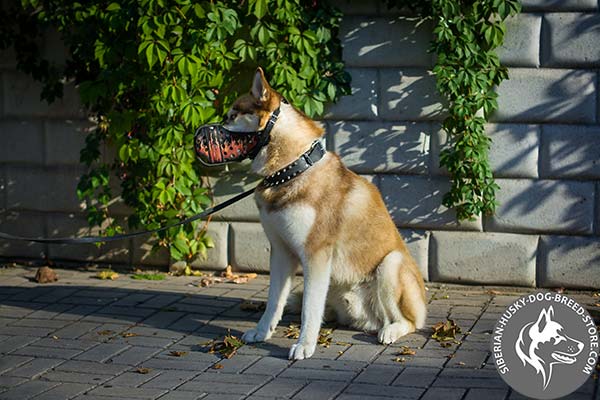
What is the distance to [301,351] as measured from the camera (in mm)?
5367

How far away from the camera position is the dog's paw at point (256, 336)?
5.70 meters

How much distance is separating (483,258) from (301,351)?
2102 millimetres

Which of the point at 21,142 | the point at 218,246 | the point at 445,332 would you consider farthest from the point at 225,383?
the point at 21,142

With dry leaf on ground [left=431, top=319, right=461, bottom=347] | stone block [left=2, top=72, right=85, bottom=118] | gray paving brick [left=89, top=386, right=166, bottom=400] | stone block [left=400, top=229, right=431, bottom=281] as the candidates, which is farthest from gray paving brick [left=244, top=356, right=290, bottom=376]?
stone block [left=2, top=72, right=85, bottom=118]

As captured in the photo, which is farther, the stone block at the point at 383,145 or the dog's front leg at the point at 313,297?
the stone block at the point at 383,145

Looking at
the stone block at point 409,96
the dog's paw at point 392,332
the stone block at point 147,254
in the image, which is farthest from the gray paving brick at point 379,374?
the stone block at point 147,254

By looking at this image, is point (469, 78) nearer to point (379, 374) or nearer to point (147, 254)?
point (379, 374)

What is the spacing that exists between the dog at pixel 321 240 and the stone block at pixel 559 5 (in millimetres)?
1877

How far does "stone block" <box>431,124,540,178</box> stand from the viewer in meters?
6.81

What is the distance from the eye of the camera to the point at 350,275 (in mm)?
5730

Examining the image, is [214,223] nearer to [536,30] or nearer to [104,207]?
[104,207]

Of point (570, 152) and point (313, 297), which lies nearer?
point (313, 297)

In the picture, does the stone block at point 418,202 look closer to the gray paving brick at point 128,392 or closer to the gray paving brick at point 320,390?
the gray paving brick at point 320,390

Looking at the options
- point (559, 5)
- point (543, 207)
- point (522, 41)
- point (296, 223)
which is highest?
point (559, 5)
